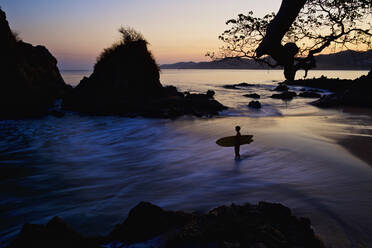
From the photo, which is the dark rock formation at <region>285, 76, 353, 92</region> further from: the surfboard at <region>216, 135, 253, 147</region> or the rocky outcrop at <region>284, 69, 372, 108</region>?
the surfboard at <region>216, 135, 253, 147</region>

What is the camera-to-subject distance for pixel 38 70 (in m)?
22.3

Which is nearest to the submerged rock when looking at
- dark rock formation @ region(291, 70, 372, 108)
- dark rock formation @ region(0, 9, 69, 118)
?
dark rock formation @ region(291, 70, 372, 108)

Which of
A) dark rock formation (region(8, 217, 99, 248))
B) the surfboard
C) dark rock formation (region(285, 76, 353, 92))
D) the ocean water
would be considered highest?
dark rock formation (region(285, 76, 353, 92))

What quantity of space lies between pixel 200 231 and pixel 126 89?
17390 millimetres

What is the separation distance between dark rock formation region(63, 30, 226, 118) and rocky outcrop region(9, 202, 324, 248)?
583 inches

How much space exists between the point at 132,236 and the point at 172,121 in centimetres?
1314

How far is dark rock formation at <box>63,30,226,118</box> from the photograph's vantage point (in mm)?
18641

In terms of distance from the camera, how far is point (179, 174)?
26.1 feet

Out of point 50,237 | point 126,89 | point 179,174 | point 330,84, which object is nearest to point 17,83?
point 126,89

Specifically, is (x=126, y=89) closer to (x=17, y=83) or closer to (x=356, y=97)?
(x=17, y=83)

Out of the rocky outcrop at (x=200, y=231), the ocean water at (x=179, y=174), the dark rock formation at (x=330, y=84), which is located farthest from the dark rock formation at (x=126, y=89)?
the dark rock formation at (x=330, y=84)

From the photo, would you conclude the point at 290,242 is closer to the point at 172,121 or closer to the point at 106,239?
the point at 106,239

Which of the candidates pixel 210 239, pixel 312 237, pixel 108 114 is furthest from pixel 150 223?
pixel 108 114

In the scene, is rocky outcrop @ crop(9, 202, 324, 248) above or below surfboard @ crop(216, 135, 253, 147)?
above
